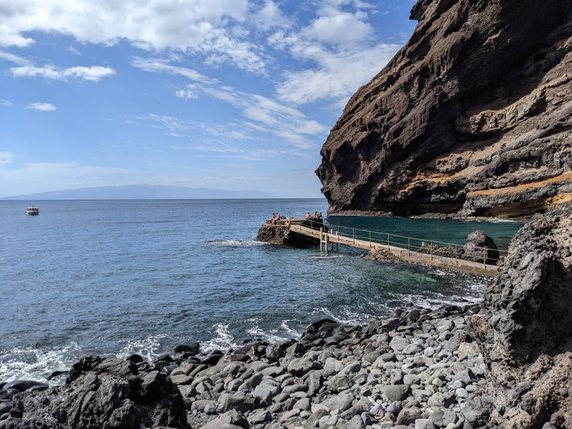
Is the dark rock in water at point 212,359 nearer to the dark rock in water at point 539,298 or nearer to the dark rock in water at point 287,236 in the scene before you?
the dark rock in water at point 539,298

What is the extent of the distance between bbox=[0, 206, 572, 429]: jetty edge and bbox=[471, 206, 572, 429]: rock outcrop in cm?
2

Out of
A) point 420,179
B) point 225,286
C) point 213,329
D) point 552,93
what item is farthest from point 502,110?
point 213,329

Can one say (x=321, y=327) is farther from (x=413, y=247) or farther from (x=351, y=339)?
(x=413, y=247)

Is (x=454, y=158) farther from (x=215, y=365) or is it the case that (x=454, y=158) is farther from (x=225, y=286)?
(x=215, y=365)

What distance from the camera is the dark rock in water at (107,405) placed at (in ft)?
23.9

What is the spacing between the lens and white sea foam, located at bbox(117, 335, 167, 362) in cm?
1559

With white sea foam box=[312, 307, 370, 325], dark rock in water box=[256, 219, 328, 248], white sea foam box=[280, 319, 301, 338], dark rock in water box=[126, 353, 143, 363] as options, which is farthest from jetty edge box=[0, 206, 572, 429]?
dark rock in water box=[256, 219, 328, 248]

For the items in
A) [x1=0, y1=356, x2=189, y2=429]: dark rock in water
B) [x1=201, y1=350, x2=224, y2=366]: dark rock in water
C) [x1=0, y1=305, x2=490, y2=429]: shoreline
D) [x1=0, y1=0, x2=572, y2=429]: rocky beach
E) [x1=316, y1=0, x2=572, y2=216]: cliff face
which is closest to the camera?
[x1=0, y1=0, x2=572, y2=429]: rocky beach

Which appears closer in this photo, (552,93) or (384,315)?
(384,315)

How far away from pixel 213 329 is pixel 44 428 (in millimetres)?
11315

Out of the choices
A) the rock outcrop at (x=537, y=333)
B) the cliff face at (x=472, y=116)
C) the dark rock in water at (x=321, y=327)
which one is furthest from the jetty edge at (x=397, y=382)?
the cliff face at (x=472, y=116)

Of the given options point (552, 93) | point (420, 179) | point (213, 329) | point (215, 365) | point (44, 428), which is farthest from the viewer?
point (420, 179)

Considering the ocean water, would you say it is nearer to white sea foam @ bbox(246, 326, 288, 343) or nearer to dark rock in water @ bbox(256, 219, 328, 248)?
white sea foam @ bbox(246, 326, 288, 343)

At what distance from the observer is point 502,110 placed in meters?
72.8
